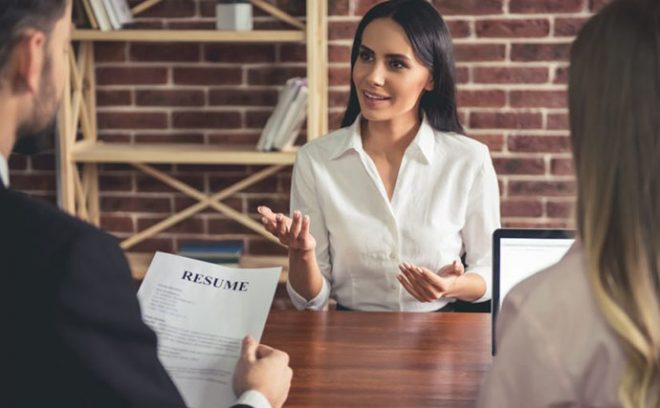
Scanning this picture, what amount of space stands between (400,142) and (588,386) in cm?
130

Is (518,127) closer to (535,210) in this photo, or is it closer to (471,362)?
(535,210)

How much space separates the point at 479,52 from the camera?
2939 millimetres

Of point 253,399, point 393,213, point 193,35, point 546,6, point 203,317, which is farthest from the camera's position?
point 546,6

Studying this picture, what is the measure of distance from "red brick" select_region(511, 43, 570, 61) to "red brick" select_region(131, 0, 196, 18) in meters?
1.06

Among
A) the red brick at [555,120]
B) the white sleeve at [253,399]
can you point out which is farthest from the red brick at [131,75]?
the white sleeve at [253,399]

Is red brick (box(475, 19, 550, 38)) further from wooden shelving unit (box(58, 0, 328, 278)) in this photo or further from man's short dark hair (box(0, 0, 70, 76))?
man's short dark hair (box(0, 0, 70, 76))

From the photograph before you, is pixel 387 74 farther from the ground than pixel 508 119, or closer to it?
farther from the ground

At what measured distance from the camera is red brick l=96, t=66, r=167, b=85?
3053 millimetres

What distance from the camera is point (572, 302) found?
87cm

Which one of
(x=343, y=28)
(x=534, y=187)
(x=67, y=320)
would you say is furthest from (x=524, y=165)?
(x=67, y=320)

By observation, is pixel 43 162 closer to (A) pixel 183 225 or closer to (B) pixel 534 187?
(A) pixel 183 225

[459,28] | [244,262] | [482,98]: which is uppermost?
[459,28]

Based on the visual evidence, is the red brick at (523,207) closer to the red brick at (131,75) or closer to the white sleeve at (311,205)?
the white sleeve at (311,205)

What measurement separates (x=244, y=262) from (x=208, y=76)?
0.63 meters
